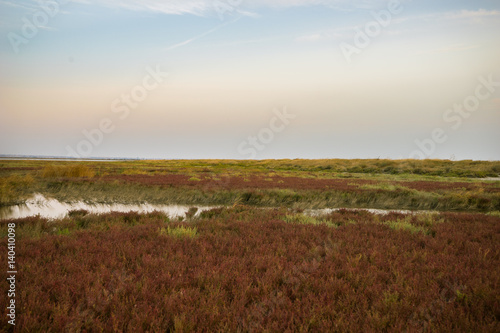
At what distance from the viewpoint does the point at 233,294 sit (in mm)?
3936

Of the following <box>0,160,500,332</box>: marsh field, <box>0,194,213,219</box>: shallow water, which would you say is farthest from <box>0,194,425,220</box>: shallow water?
<box>0,160,500,332</box>: marsh field

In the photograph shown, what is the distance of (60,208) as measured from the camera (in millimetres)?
14945

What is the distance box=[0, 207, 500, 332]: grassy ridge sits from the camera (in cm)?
321

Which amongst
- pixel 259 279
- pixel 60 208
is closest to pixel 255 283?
pixel 259 279

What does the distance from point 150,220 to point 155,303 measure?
20.7 ft

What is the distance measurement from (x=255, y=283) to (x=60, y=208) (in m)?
14.8

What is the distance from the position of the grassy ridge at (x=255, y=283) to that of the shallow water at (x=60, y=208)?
7.09m

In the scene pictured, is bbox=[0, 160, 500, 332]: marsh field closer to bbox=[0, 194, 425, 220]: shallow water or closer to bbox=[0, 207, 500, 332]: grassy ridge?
bbox=[0, 207, 500, 332]: grassy ridge

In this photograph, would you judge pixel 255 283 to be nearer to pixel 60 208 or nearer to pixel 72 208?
pixel 72 208

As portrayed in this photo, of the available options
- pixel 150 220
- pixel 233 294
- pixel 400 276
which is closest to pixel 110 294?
pixel 233 294

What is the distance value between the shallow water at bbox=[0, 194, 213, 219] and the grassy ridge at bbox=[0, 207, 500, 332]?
23.3ft

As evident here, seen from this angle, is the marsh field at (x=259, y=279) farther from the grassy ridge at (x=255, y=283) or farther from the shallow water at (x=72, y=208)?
the shallow water at (x=72, y=208)

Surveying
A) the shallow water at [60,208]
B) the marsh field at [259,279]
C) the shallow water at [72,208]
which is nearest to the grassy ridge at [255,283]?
the marsh field at [259,279]

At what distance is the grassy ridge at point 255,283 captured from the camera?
10.5ft
